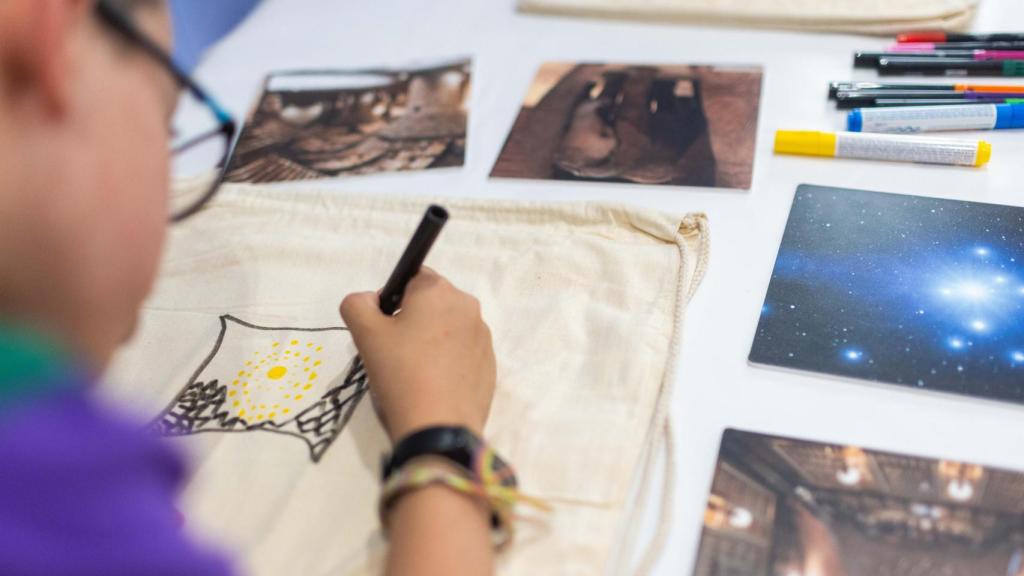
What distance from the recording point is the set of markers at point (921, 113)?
780 millimetres

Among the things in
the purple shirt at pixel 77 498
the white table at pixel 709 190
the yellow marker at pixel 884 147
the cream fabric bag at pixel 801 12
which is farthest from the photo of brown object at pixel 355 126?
the purple shirt at pixel 77 498

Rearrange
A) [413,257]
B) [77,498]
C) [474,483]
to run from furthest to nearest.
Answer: [413,257], [474,483], [77,498]

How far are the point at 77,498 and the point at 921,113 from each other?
0.72 meters

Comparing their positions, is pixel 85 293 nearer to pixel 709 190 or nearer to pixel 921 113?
pixel 709 190

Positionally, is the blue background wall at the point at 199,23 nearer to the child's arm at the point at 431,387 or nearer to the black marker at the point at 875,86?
the child's arm at the point at 431,387

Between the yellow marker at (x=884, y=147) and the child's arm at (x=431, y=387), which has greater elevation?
the yellow marker at (x=884, y=147)

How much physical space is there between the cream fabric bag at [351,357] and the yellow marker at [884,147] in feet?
0.53

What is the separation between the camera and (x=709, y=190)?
78 cm

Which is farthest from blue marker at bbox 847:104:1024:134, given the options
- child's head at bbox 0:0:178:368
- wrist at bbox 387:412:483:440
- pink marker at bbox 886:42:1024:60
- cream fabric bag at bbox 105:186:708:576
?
child's head at bbox 0:0:178:368

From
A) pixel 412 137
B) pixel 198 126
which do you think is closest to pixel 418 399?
pixel 412 137

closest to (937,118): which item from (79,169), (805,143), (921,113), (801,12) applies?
(921,113)

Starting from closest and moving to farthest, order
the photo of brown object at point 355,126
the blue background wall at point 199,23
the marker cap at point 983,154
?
the marker cap at point 983,154 < the photo of brown object at point 355,126 < the blue background wall at point 199,23

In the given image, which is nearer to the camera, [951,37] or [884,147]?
[884,147]

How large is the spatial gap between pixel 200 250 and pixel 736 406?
0.42 meters
